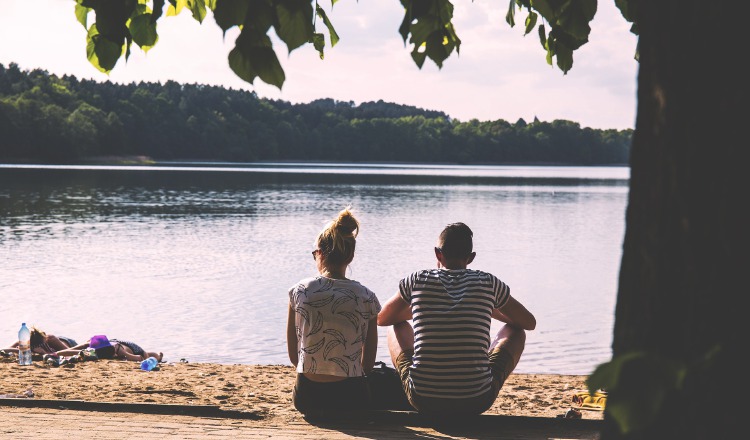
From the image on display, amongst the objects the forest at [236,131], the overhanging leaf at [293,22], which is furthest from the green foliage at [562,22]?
the forest at [236,131]

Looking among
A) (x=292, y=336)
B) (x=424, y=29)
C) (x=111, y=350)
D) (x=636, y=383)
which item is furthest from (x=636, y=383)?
(x=111, y=350)

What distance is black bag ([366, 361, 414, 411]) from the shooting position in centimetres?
506

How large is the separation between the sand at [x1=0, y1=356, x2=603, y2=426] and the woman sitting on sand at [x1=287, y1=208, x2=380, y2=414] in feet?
2.23

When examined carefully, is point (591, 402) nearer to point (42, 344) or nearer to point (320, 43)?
point (320, 43)

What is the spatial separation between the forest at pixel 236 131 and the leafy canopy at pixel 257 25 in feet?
347

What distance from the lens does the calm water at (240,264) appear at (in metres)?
13.1

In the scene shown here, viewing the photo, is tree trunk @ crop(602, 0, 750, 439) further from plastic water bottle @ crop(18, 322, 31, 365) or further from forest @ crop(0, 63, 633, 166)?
forest @ crop(0, 63, 633, 166)

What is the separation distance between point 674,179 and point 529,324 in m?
3.20

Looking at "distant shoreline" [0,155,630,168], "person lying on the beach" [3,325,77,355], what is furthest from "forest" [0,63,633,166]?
"person lying on the beach" [3,325,77,355]

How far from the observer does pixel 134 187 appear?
197 ft

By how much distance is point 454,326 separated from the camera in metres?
4.49

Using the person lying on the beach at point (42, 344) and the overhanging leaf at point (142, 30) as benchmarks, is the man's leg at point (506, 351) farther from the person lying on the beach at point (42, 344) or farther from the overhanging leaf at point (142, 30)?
the person lying on the beach at point (42, 344)

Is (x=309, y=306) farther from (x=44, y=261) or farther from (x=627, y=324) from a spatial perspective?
(x=44, y=261)

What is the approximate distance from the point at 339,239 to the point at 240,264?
17065 millimetres
